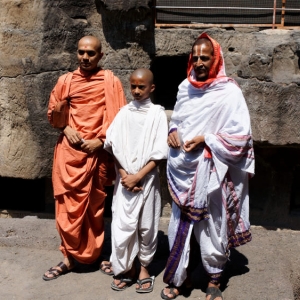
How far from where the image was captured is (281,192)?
474 centimetres

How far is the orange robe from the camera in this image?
10.8 ft

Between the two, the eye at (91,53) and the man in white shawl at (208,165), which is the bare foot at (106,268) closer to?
the man in white shawl at (208,165)

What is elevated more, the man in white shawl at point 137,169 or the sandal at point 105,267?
the man in white shawl at point 137,169

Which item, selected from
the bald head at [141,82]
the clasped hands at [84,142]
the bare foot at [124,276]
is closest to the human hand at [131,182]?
the clasped hands at [84,142]

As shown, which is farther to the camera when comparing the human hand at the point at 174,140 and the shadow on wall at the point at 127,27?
the shadow on wall at the point at 127,27

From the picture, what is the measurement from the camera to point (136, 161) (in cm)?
313

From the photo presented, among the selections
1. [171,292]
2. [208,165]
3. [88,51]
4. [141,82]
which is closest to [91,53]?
[88,51]

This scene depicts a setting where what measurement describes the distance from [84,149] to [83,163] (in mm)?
98

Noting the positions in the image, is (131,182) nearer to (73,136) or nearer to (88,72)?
(73,136)

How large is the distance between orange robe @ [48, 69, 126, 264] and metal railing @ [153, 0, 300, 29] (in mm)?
1439

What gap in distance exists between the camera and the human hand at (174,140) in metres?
3.05

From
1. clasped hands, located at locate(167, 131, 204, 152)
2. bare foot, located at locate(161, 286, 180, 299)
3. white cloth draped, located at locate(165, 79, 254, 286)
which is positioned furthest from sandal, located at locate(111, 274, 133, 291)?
clasped hands, located at locate(167, 131, 204, 152)

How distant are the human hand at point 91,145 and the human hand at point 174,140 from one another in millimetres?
479

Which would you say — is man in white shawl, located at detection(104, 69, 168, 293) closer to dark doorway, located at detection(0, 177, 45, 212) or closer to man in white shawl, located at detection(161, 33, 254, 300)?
man in white shawl, located at detection(161, 33, 254, 300)
